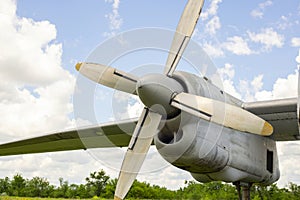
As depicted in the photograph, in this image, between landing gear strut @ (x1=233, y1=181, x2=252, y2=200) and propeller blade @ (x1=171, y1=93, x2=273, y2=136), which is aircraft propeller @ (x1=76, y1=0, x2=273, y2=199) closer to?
propeller blade @ (x1=171, y1=93, x2=273, y2=136)

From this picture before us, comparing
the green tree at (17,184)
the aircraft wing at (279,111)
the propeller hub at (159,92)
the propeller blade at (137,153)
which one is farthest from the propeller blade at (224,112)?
the green tree at (17,184)

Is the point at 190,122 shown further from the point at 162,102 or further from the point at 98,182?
the point at 98,182

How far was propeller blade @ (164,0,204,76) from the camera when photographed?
26.0 feet

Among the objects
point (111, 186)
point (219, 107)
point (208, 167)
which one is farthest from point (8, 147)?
point (111, 186)

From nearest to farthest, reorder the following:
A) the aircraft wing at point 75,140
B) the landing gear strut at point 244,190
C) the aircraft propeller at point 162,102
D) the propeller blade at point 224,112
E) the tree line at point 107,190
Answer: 1. the propeller blade at point 224,112
2. the aircraft propeller at point 162,102
3. the aircraft wing at point 75,140
4. the landing gear strut at point 244,190
5. the tree line at point 107,190

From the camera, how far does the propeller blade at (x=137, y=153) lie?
7918mm

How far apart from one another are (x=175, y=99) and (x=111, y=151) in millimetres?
1902

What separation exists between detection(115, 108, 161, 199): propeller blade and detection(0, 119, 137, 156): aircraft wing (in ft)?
2.14

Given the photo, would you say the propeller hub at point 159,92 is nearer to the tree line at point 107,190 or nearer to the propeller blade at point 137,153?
the propeller blade at point 137,153

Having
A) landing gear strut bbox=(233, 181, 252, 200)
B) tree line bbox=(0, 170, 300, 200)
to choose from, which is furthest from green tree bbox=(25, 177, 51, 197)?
landing gear strut bbox=(233, 181, 252, 200)

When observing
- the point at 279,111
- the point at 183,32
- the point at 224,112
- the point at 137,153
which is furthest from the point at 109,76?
the point at 279,111

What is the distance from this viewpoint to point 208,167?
828 cm

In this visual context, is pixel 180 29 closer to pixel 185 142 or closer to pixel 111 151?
pixel 185 142

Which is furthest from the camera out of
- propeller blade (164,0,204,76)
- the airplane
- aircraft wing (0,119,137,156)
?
aircraft wing (0,119,137,156)
